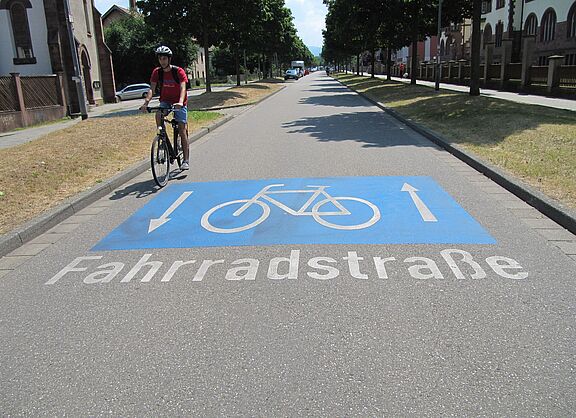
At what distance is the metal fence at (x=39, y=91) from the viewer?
2317cm

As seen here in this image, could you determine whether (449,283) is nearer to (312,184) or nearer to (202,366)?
(202,366)

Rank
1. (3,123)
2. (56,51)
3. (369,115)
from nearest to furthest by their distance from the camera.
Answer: (369,115), (3,123), (56,51)

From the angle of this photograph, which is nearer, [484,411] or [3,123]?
[484,411]

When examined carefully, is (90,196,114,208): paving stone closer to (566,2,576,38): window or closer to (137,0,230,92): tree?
(137,0,230,92): tree

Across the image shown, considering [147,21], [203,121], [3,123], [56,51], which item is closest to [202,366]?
[203,121]

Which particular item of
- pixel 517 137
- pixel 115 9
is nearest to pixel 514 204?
pixel 517 137

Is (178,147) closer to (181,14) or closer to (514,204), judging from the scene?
(514,204)

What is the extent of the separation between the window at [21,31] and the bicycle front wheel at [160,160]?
29493mm

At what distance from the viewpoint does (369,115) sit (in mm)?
19109

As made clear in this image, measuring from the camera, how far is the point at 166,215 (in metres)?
6.55

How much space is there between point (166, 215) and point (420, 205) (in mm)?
3322

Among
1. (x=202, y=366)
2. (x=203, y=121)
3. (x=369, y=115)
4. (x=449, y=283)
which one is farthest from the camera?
(x=369, y=115)

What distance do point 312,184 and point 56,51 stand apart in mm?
29123

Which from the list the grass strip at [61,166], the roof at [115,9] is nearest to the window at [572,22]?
the grass strip at [61,166]
